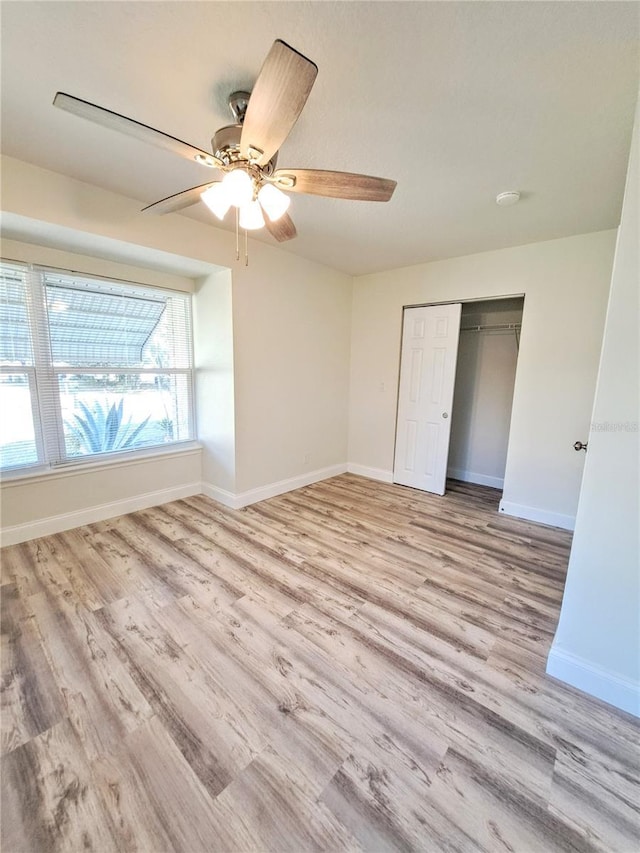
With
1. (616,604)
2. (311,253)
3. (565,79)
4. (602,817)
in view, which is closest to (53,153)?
(311,253)

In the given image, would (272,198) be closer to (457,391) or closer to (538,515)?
(538,515)

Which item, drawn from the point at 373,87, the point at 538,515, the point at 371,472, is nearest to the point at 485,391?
the point at 538,515

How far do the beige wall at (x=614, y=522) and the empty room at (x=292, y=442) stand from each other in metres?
0.01

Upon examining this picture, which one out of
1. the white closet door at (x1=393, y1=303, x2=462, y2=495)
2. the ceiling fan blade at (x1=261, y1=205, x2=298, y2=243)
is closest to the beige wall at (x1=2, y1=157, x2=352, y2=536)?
the white closet door at (x1=393, y1=303, x2=462, y2=495)

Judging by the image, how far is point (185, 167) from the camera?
2002mm

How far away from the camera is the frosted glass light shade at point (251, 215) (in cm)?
162

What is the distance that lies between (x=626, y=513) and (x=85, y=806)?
2216 mm

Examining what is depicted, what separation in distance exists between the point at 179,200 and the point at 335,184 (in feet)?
2.70

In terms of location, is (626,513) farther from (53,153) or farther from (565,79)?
(53,153)

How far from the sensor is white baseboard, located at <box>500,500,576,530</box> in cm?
311

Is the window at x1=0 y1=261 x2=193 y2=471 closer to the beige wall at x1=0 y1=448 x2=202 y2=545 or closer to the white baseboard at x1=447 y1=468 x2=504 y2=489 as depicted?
the beige wall at x1=0 y1=448 x2=202 y2=545

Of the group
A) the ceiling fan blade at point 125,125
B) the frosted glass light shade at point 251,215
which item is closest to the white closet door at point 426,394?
the frosted glass light shade at point 251,215

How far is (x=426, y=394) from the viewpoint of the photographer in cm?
393

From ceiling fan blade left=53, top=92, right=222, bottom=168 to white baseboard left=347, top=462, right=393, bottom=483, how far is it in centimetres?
362
